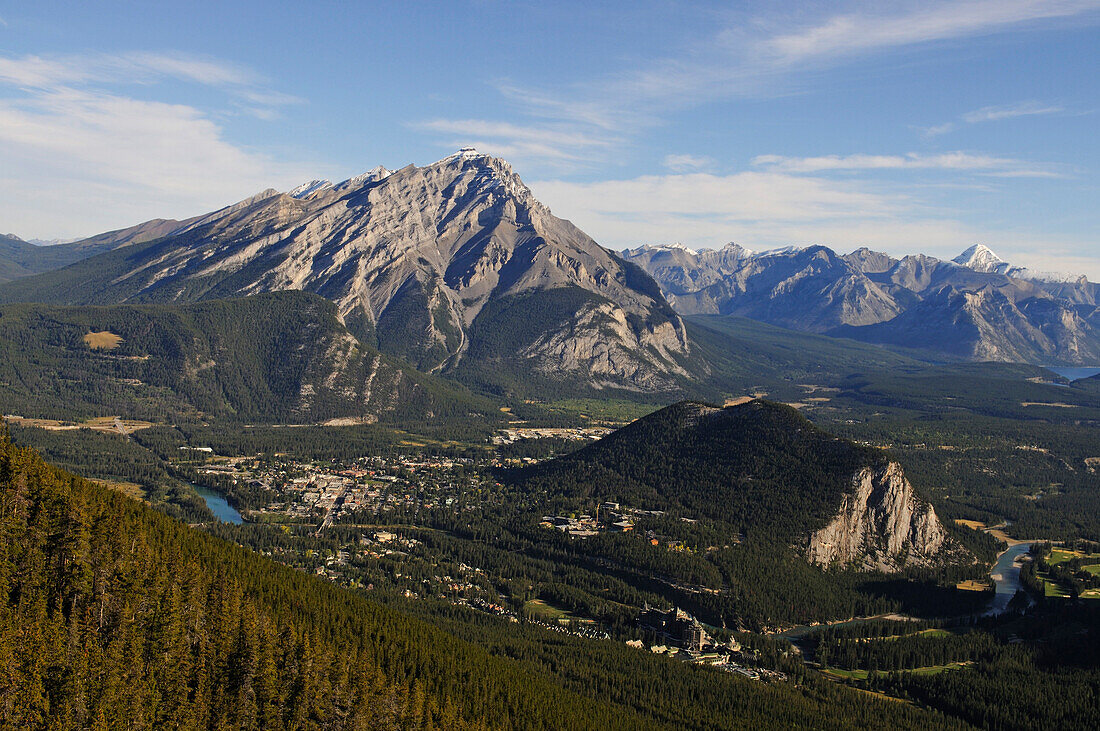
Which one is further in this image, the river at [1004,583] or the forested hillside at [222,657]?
the river at [1004,583]

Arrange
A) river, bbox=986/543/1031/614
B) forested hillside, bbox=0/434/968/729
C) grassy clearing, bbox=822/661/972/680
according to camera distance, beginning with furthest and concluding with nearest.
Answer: river, bbox=986/543/1031/614 → grassy clearing, bbox=822/661/972/680 → forested hillside, bbox=0/434/968/729

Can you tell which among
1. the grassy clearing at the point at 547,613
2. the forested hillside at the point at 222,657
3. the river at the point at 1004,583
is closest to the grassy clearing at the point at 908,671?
the forested hillside at the point at 222,657

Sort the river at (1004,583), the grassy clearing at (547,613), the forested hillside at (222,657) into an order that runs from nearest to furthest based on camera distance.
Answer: the forested hillside at (222,657)
the grassy clearing at (547,613)
the river at (1004,583)

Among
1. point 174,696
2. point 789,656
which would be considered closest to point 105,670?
point 174,696

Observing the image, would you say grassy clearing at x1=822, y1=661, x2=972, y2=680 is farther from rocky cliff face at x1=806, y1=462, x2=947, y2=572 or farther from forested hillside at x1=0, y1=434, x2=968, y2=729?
rocky cliff face at x1=806, y1=462, x2=947, y2=572

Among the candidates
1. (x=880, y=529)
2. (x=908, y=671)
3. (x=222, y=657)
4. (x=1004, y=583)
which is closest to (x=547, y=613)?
(x=908, y=671)

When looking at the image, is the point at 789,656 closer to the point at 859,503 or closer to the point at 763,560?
the point at 763,560

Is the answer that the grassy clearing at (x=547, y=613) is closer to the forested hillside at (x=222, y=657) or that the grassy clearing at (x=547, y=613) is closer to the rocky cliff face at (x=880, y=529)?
the forested hillside at (x=222, y=657)

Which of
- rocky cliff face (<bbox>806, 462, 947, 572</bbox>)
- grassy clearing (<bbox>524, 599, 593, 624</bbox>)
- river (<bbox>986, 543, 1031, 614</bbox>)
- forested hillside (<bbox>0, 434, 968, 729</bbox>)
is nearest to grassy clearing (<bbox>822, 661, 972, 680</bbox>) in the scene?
forested hillside (<bbox>0, 434, 968, 729</bbox>)

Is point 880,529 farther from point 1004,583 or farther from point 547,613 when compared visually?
point 547,613
